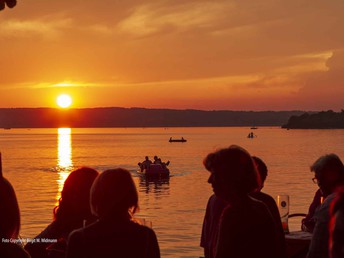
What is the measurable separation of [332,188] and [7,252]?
392 cm

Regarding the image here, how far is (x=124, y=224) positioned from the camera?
445 centimetres

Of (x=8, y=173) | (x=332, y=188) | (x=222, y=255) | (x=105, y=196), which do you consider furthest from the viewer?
(x=8, y=173)

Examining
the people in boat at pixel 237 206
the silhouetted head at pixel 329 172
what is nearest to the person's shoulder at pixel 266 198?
the silhouetted head at pixel 329 172

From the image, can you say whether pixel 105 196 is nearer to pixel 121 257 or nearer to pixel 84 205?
pixel 121 257

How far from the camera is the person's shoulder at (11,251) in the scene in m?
3.63

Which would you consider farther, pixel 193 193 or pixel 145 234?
pixel 193 193

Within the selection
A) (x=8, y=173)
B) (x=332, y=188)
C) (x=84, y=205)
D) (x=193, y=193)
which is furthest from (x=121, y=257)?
(x=8, y=173)

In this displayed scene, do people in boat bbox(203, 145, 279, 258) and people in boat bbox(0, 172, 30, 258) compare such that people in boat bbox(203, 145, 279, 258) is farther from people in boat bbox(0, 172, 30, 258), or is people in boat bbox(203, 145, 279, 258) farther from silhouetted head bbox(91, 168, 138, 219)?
people in boat bbox(0, 172, 30, 258)

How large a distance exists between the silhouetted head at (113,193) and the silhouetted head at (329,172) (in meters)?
2.80

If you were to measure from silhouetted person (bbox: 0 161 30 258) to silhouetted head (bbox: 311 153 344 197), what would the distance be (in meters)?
3.74

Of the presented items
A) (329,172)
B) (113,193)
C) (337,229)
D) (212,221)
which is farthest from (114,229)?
(329,172)

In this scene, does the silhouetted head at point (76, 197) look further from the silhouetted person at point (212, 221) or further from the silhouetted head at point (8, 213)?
the silhouetted head at point (8, 213)

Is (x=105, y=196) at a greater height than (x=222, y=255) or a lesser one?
greater

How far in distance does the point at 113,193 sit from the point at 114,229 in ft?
0.82
